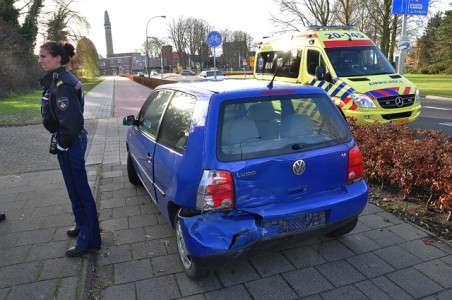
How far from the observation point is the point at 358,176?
302 centimetres

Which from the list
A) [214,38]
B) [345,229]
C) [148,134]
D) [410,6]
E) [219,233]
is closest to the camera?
[219,233]

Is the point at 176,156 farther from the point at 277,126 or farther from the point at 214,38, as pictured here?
the point at 214,38

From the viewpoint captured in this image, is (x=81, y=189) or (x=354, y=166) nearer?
(x=354, y=166)

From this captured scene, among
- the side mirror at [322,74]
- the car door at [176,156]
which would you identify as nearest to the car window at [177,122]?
the car door at [176,156]

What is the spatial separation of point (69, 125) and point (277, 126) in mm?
1750

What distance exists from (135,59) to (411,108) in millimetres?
131269

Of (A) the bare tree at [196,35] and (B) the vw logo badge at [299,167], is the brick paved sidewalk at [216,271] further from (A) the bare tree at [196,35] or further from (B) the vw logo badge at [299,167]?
(A) the bare tree at [196,35]

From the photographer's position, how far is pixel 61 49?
299 centimetres

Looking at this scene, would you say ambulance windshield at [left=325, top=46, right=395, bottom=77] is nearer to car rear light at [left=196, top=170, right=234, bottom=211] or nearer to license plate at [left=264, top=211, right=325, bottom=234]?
license plate at [left=264, top=211, right=325, bottom=234]

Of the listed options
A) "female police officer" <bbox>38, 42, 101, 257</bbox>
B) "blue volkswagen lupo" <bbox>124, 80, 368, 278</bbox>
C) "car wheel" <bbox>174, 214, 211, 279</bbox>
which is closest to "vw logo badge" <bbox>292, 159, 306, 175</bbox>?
"blue volkswagen lupo" <bbox>124, 80, 368, 278</bbox>

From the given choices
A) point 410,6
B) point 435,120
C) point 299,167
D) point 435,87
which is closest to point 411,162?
point 299,167

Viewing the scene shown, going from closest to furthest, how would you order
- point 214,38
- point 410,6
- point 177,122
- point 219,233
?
point 219,233
point 177,122
point 214,38
point 410,6

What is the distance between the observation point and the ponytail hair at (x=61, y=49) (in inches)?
115

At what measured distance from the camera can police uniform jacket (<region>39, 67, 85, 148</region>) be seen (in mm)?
2879
